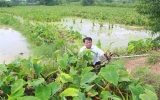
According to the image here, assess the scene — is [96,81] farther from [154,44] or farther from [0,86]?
[154,44]

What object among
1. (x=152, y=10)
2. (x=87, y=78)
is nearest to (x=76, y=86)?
(x=87, y=78)

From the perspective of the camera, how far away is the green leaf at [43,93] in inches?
64.9

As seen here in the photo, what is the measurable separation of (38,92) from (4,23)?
14.1 meters

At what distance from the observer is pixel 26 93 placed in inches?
76.3

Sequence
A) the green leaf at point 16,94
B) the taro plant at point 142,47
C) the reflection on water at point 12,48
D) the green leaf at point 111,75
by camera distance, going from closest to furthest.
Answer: the green leaf at point 16,94 < the green leaf at point 111,75 < the taro plant at point 142,47 < the reflection on water at point 12,48

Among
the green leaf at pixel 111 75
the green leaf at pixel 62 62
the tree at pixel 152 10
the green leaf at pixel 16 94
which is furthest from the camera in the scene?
the tree at pixel 152 10

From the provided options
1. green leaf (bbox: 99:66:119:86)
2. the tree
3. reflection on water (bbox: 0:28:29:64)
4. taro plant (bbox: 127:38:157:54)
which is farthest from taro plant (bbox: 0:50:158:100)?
reflection on water (bbox: 0:28:29:64)

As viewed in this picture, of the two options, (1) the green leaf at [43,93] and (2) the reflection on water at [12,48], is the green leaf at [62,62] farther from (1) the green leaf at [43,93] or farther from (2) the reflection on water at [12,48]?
(2) the reflection on water at [12,48]

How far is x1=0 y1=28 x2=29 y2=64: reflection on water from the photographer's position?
7124mm

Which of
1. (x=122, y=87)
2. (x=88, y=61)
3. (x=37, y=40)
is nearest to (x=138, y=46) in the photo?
(x=37, y=40)

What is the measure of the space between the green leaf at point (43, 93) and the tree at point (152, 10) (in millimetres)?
4306

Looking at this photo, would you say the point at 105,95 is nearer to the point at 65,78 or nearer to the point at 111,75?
the point at 111,75

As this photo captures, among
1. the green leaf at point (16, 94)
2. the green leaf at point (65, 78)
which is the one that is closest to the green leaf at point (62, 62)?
the green leaf at point (65, 78)

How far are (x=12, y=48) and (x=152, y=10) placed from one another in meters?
5.22
